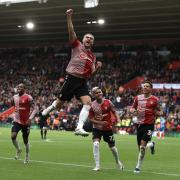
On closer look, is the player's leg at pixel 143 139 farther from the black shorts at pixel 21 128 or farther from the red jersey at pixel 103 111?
the black shorts at pixel 21 128

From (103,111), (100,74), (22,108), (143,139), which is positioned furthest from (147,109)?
(100,74)

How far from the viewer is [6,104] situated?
2152 inches

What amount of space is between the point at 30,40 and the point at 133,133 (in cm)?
2331

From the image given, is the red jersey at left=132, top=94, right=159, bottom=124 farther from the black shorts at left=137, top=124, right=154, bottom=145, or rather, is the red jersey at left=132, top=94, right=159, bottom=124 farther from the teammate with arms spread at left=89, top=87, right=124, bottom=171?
the teammate with arms spread at left=89, top=87, right=124, bottom=171

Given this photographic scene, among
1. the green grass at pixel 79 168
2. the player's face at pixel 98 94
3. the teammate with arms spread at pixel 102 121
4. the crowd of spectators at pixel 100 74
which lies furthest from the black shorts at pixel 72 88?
the crowd of spectators at pixel 100 74

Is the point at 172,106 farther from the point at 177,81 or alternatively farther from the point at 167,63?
the point at 167,63

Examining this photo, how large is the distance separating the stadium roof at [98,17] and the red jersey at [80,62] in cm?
3115

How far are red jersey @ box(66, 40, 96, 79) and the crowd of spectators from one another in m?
31.7

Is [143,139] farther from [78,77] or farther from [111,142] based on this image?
[78,77]

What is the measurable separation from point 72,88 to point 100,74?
44.6m

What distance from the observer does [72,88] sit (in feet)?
38.0

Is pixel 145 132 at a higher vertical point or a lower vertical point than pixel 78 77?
lower

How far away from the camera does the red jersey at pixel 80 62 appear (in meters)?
11.6

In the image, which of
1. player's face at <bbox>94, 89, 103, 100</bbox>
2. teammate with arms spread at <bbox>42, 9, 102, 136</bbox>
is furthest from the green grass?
teammate with arms spread at <bbox>42, 9, 102, 136</bbox>
